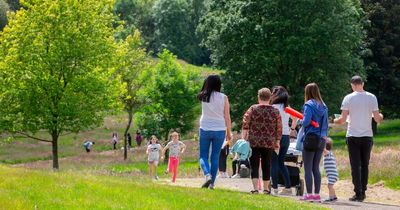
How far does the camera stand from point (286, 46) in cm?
4591

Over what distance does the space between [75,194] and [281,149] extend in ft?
17.0

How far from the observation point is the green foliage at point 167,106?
175 feet

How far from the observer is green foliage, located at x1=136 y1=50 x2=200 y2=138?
53406 mm

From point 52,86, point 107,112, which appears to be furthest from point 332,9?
point 52,86

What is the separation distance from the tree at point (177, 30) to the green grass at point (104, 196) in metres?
112

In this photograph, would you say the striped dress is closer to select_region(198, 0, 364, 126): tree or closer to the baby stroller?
the baby stroller

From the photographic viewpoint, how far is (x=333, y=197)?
13953mm

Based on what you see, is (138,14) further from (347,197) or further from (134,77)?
(347,197)

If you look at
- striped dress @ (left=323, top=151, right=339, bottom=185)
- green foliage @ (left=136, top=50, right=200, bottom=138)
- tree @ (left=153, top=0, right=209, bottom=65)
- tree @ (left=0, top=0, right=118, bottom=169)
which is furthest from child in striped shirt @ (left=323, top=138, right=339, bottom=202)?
tree @ (left=153, top=0, right=209, bottom=65)

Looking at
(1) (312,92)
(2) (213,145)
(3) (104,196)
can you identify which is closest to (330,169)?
(1) (312,92)

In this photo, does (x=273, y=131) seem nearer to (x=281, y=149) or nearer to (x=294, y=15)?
(x=281, y=149)

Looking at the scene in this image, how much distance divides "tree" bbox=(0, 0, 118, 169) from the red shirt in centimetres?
2406

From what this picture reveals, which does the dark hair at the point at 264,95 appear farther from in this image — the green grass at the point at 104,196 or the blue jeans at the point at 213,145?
the green grass at the point at 104,196

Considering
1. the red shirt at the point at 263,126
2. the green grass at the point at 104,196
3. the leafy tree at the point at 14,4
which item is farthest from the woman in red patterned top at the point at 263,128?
the leafy tree at the point at 14,4
